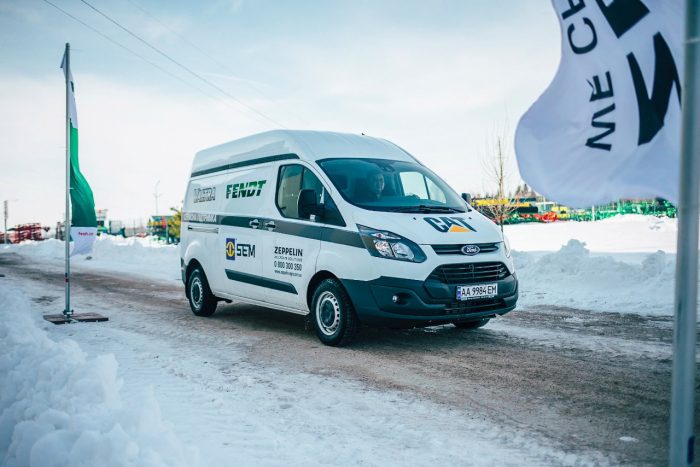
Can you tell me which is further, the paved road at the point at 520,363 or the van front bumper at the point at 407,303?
the van front bumper at the point at 407,303

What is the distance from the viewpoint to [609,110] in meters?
2.35

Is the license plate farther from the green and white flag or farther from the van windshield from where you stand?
the green and white flag

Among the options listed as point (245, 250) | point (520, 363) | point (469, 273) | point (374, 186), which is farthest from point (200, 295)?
point (520, 363)

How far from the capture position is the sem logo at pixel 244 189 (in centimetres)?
768

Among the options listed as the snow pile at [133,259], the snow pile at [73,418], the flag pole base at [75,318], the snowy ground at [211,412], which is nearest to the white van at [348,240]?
→ the snowy ground at [211,412]

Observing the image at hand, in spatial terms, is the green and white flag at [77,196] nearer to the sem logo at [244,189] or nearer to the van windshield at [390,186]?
the sem logo at [244,189]

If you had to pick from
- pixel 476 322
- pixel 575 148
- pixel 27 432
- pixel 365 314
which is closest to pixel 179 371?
pixel 365 314

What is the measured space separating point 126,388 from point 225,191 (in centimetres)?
441

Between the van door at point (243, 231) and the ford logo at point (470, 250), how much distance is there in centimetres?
276

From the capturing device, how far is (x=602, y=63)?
236 centimetres

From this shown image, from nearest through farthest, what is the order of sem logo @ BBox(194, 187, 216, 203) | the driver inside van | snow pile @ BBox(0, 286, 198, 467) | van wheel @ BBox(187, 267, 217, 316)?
snow pile @ BBox(0, 286, 198, 467), the driver inside van, van wheel @ BBox(187, 267, 217, 316), sem logo @ BBox(194, 187, 216, 203)

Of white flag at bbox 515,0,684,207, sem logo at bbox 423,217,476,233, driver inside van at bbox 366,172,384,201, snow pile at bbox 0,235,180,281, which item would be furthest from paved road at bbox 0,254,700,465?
snow pile at bbox 0,235,180,281

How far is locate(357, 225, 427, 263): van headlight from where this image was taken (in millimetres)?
5730

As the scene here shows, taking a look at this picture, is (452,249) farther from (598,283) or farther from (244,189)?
(598,283)
